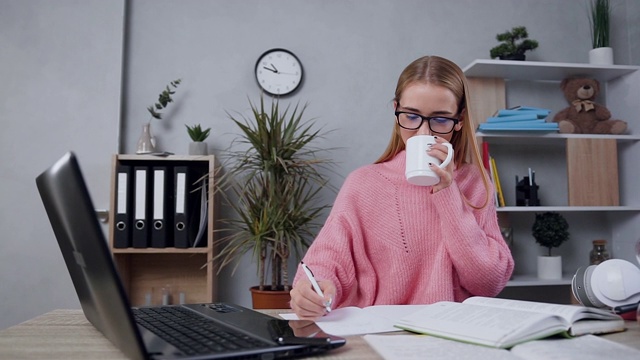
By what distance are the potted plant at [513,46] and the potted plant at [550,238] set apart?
850 mm

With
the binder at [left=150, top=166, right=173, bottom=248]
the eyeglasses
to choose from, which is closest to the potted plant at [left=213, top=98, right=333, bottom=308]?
the binder at [left=150, top=166, right=173, bottom=248]

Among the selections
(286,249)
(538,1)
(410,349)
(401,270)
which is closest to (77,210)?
(410,349)

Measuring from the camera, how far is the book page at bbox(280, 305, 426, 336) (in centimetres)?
81

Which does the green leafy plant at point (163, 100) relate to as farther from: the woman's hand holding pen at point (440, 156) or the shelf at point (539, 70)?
the woman's hand holding pen at point (440, 156)

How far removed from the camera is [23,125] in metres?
2.48

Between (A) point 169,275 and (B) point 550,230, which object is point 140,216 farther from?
(B) point 550,230

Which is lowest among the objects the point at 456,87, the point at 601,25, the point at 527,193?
the point at 527,193

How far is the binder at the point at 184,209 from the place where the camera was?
89.3 inches

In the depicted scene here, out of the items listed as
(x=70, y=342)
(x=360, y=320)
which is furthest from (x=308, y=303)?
(x=70, y=342)

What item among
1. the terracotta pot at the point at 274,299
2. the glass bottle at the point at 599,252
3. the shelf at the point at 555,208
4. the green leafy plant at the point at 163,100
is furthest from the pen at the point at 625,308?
the green leafy plant at the point at 163,100

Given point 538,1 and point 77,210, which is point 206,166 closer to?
point 77,210

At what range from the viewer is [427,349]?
2.18ft

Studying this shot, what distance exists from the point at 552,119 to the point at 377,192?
186 centimetres

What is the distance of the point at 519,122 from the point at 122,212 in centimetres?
191
